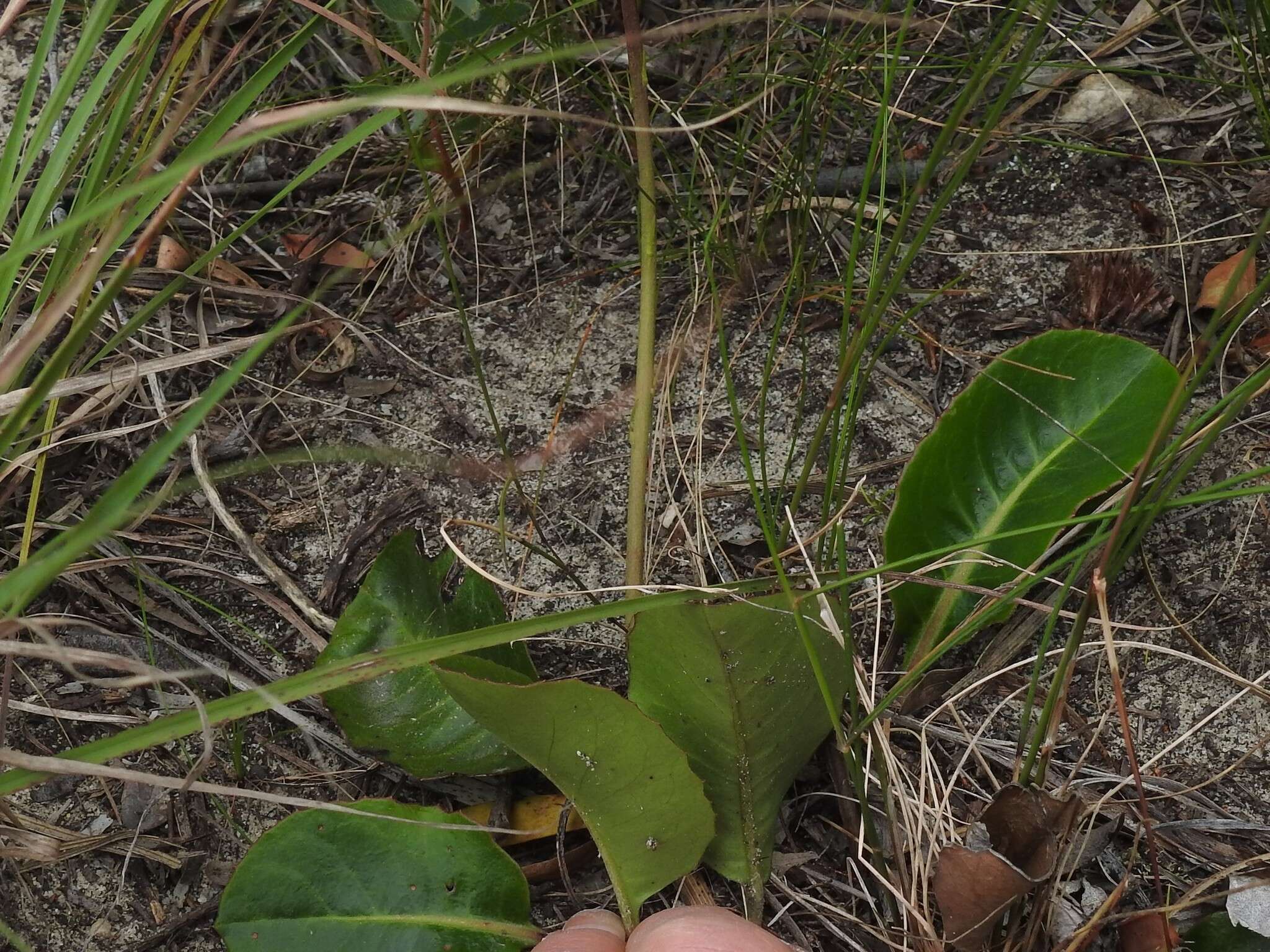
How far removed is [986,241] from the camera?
138 cm

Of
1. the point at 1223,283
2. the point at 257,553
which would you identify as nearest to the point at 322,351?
the point at 257,553

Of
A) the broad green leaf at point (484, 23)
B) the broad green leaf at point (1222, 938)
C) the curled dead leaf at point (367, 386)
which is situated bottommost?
the broad green leaf at point (1222, 938)

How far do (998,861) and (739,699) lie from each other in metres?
0.26

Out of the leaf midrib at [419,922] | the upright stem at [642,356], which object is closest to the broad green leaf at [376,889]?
the leaf midrib at [419,922]

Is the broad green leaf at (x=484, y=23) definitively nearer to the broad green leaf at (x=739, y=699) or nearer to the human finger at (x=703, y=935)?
the broad green leaf at (x=739, y=699)

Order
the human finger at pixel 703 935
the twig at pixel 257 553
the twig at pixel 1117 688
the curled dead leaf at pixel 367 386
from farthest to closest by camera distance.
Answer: the curled dead leaf at pixel 367 386
the twig at pixel 257 553
the human finger at pixel 703 935
the twig at pixel 1117 688

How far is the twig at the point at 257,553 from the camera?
48.4 inches

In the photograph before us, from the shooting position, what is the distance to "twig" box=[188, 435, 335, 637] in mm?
1229

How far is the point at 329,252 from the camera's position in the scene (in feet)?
4.84

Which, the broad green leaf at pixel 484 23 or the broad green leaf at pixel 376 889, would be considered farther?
the broad green leaf at pixel 484 23

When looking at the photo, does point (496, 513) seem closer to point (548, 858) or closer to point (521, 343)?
point (521, 343)

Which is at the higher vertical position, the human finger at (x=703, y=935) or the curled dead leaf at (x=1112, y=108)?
the curled dead leaf at (x=1112, y=108)

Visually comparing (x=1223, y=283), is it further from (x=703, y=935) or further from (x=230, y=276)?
(x=230, y=276)

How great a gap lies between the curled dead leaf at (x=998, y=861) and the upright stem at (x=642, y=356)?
43cm
